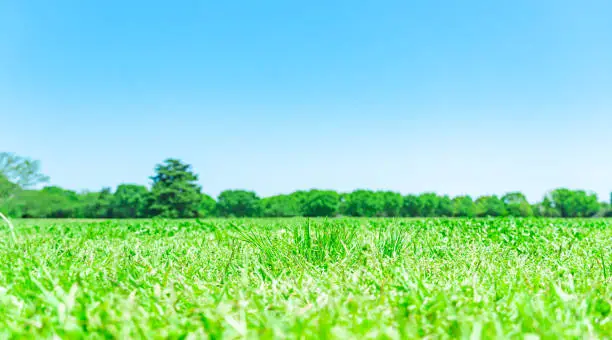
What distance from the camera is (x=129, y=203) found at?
2398 inches

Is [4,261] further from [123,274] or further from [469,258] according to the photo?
[469,258]

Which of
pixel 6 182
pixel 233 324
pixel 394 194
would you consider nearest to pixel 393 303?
pixel 233 324

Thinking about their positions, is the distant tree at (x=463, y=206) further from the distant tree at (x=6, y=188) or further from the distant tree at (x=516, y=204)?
the distant tree at (x=6, y=188)

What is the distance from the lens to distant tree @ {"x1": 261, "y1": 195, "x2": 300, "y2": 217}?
201 ft

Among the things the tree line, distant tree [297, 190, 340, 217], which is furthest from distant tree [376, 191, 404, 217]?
distant tree [297, 190, 340, 217]

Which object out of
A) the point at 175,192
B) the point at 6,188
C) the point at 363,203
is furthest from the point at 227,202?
the point at 6,188

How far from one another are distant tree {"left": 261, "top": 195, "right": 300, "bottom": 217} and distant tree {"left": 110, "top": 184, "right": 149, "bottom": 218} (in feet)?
51.2

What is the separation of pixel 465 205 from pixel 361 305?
6406 cm

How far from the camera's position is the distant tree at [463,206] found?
6141 cm

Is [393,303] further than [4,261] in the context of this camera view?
No

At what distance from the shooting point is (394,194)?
233 feet

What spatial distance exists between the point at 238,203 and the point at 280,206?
6.12 metres

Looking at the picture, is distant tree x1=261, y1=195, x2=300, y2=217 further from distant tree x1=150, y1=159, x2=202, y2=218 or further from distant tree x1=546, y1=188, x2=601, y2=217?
distant tree x1=546, y1=188, x2=601, y2=217

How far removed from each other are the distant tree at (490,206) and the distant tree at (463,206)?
78cm
